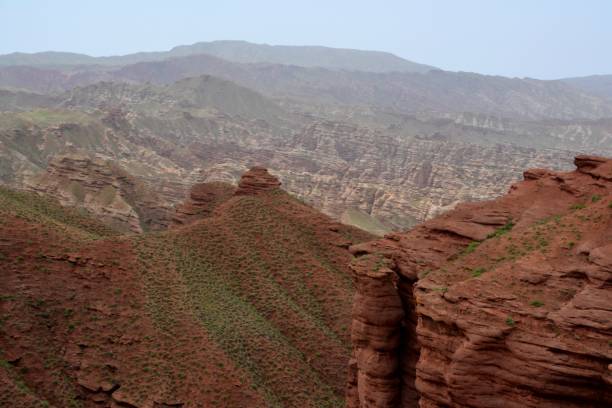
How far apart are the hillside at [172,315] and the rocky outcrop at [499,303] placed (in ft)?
46.3

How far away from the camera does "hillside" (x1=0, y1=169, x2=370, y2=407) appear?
1774 inches

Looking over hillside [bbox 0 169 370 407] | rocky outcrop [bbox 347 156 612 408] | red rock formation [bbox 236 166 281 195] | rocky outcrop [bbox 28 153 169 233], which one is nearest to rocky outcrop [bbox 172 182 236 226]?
red rock formation [bbox 236 166 281 195]

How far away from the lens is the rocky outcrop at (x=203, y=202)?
81062 millimetres

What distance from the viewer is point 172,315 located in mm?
50750

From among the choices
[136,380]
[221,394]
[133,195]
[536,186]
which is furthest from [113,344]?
[133,195]

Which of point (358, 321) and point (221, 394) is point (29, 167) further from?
point (358, 321)

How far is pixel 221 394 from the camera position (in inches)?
1750

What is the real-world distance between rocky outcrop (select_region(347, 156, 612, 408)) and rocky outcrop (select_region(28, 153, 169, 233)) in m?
84.4

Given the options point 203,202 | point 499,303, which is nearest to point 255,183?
point 203,202

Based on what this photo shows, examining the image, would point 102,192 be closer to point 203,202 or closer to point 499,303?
point 203,202

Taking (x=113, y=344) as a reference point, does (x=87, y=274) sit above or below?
above

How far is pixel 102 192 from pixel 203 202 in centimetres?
4219

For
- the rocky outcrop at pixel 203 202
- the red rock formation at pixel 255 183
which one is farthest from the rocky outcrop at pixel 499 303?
the rocky outcrop at pixel 203 202

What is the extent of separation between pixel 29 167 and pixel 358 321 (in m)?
155
